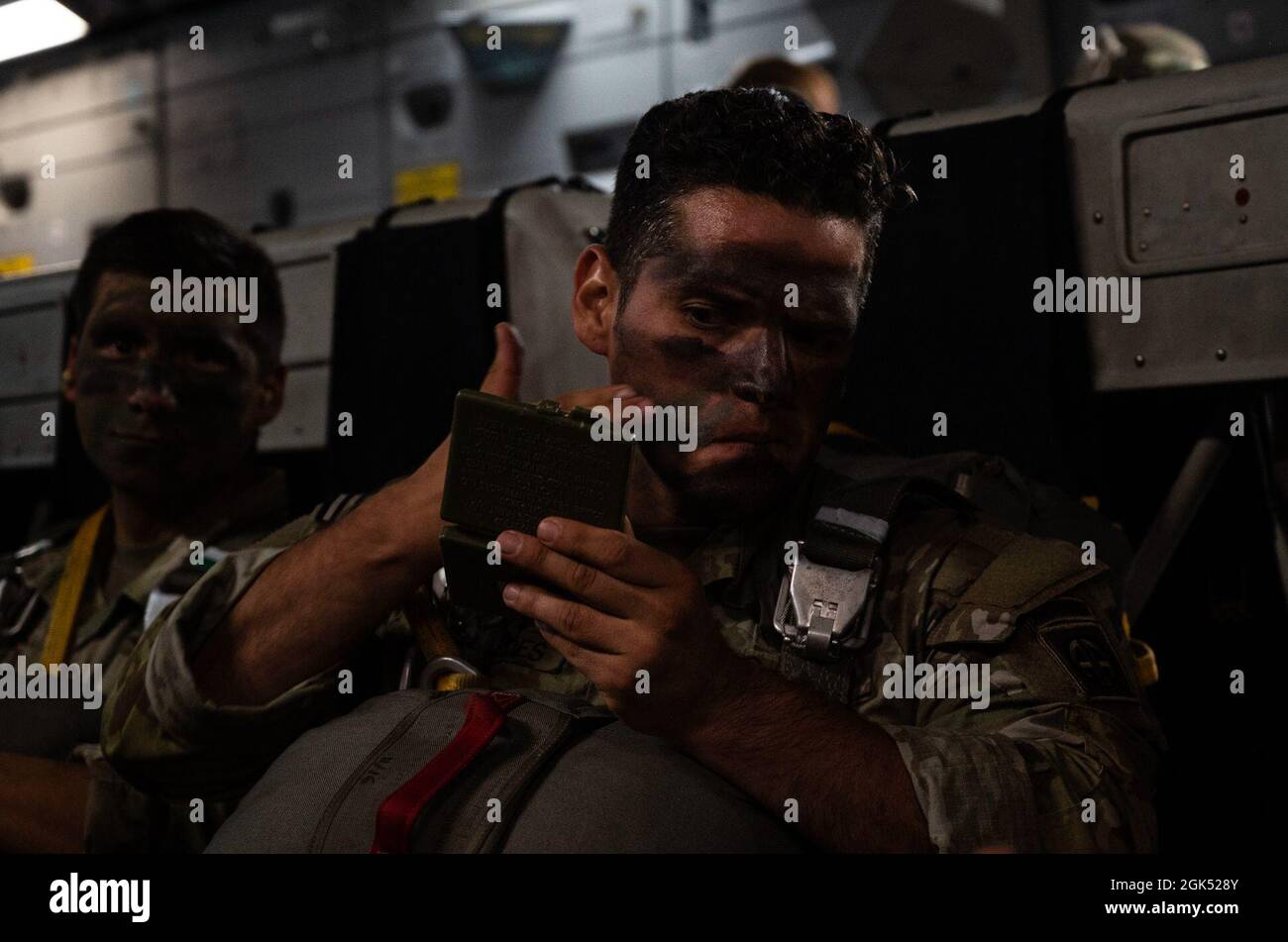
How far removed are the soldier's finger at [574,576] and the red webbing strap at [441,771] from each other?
Result: 0.48 ft

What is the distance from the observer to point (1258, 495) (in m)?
1.45

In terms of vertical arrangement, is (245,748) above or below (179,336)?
below

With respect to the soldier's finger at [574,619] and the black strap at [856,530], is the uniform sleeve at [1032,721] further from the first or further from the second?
the soldier's finger at [574,619]

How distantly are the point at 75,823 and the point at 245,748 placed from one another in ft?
1.34

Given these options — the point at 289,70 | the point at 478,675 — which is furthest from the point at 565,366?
the point at 289,70

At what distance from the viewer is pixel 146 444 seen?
1.68 m

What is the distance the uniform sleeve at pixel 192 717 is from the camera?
3.69 ft

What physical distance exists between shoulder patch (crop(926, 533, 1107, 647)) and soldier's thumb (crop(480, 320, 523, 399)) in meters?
0.43

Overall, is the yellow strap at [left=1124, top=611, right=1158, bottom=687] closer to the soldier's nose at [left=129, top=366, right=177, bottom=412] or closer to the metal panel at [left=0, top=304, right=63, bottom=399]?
the soldier's nose at [left=129, top=366, right=177, bottom=412]

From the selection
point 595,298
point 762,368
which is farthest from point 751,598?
point 595,298

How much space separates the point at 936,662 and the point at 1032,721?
0.32 feet

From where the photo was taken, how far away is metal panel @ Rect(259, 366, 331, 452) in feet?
6.51

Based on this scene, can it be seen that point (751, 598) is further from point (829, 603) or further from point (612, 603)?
point (612, 603)
